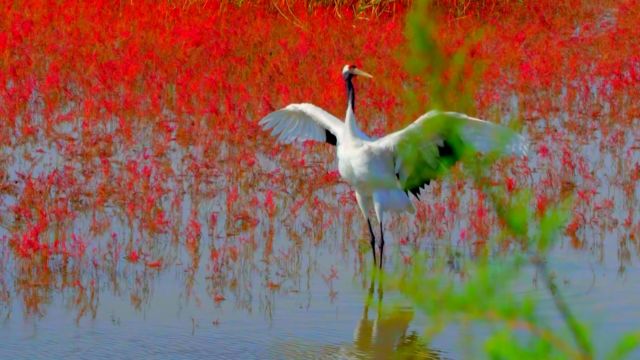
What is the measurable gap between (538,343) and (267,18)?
14850 millimetres

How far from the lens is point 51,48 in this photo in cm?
1377

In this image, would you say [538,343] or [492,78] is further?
[492,78]

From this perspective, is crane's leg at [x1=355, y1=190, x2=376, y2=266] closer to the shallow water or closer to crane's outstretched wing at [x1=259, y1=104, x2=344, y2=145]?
the shallow water

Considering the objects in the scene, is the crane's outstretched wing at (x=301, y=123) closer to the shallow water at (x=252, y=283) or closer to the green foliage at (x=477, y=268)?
the shallow water at (x=252, y=283)

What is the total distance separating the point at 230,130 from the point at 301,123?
6.27 feet

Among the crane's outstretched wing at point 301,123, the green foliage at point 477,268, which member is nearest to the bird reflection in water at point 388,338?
the crane's outstretched wing at point 301,123

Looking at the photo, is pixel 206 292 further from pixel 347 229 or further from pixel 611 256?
→ pixel 611 256

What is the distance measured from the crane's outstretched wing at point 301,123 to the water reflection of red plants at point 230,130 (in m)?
0.45

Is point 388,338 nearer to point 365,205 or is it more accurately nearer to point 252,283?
point 252,283

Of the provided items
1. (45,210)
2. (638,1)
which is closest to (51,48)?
(45,210)

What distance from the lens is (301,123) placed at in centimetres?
940

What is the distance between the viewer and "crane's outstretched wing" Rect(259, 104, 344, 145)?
9148mm

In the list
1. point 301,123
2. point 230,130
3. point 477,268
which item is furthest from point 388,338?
point 477,268

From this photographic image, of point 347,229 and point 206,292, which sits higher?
point 347,229
